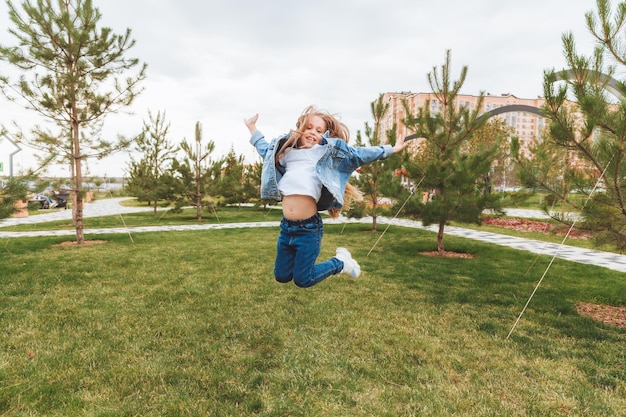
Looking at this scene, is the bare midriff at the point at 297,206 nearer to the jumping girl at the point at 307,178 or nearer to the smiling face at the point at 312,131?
the jumping girl at the point at 307,178

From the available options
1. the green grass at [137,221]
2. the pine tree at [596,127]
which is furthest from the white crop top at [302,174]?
the green grass at [137,221]

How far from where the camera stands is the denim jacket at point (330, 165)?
309cm

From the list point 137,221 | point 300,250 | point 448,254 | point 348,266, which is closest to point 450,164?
point 448,254

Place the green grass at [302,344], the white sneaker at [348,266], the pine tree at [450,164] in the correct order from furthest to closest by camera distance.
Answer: the pine tree at [450,164]
the white sneaker at [348,266]
the green grass at [302,344]

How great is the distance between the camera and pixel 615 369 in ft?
10.1

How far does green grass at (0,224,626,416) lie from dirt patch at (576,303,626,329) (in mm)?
194

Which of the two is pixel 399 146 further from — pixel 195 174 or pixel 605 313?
pixel 195 174

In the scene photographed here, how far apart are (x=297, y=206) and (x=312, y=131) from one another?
66 cm

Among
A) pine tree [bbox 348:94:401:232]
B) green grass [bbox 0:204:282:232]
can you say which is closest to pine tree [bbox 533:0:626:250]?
pine tree [bbox 348:94:401:232]

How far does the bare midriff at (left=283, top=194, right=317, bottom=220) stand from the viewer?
3082 mm

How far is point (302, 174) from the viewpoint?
3.08m

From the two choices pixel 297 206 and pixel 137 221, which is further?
pixel 137 221

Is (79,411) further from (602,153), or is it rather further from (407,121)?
(407,121)

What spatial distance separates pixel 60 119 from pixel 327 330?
8.71 metres
